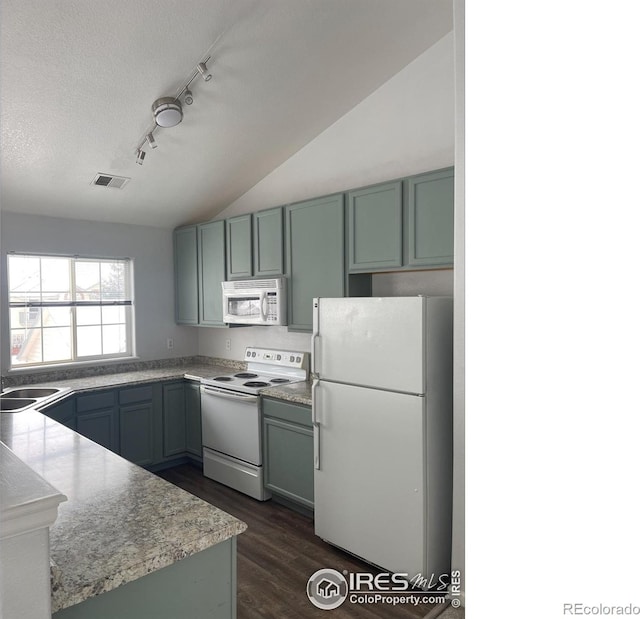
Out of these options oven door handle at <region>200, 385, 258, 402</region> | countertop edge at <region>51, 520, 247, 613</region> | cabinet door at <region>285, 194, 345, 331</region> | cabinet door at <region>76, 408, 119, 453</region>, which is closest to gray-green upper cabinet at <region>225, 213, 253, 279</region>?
cabinet door at <region>285, 194, 345, 331</region>

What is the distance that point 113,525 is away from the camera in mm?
1356

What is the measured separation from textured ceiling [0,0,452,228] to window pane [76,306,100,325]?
865mm

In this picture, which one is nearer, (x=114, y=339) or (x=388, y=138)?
(x=388, y=138)

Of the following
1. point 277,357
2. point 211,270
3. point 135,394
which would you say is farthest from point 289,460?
point 211,270

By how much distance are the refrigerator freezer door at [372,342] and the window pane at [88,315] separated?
2540 mm

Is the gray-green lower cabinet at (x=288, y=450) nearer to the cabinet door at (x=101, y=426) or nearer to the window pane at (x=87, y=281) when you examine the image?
the cabinet door at (x=101, y=426)

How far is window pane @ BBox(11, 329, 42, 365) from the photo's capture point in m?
3.71

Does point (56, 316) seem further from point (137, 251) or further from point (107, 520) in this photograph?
point (107, 520)

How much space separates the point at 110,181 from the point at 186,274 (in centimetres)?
122

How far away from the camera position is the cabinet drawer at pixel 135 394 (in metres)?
3.76

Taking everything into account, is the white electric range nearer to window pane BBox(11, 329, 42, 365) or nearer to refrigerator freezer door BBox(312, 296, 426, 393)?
refrigerator freezer door BBox(312, 296, 426, 393)
